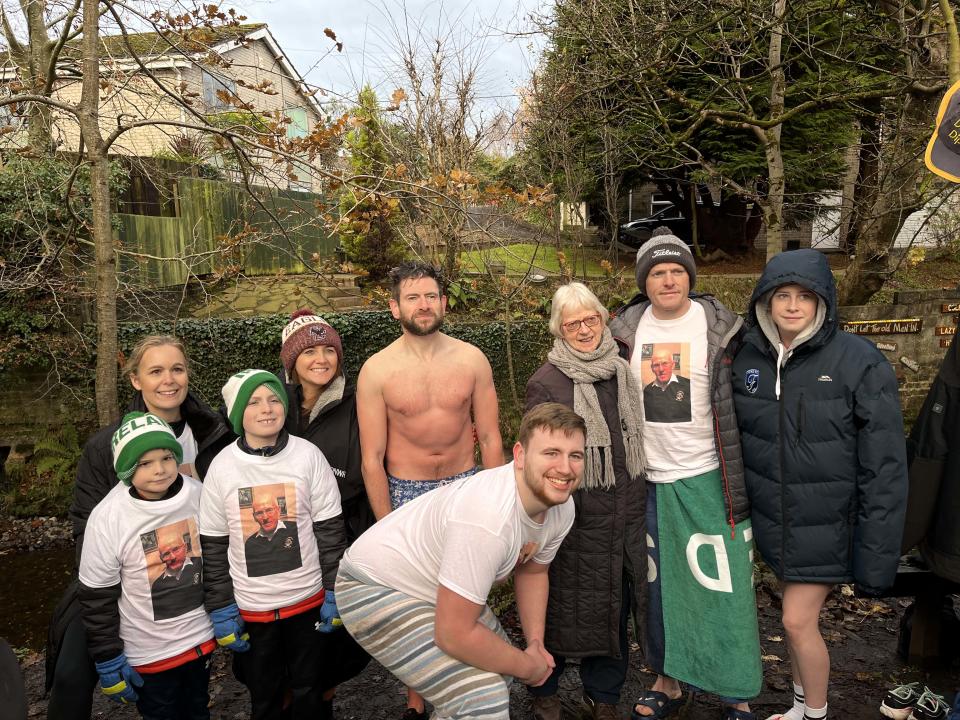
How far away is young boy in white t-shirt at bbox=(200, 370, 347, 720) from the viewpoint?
9.16 feet

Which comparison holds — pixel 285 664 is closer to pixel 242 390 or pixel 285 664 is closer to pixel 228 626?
pixel 228 626

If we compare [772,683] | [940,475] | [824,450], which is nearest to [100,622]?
[824,450]

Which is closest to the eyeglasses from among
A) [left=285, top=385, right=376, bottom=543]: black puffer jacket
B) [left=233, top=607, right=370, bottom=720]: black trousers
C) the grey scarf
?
the grey scarf

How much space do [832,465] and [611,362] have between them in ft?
3.41

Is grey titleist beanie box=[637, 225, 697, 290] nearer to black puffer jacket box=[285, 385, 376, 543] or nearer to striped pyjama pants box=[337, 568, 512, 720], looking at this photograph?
black puffer jacket box=[285, 385, 376, 543]

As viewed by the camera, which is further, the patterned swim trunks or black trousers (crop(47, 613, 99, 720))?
the patterned swim trunks

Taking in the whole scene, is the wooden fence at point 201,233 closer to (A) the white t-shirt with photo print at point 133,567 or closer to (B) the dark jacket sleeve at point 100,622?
(A) the white t-shirt with photo print at point 133,567

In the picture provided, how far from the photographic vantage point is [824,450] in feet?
9.01

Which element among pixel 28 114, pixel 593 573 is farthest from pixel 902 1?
pixel 28 114

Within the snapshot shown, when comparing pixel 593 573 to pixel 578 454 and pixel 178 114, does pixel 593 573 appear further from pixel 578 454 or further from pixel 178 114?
pixel 178 114

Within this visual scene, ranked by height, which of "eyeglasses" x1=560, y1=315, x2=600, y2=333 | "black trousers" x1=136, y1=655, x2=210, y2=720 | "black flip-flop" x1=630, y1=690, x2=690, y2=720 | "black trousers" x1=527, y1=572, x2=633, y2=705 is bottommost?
"black flip-flop" x1=630, y1=690, x2=690, y2=720

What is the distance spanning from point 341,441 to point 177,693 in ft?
4.34

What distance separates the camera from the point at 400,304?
328 centimetres

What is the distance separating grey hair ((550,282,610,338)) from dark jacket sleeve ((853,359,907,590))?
1183 mm
